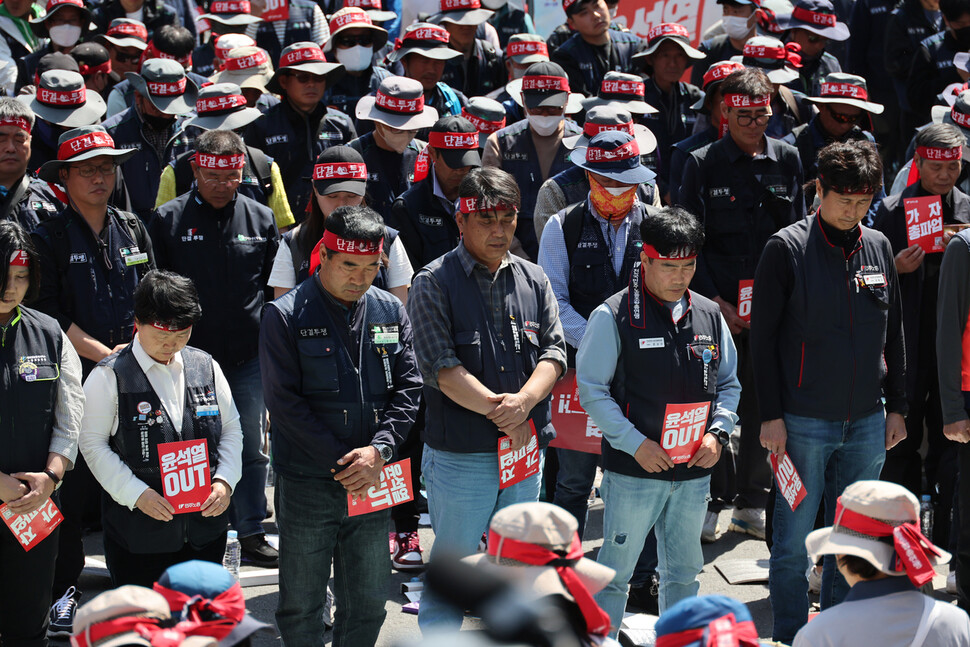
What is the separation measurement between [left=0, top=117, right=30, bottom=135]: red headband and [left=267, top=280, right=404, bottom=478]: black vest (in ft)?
8.68

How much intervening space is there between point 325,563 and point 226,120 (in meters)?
3.73

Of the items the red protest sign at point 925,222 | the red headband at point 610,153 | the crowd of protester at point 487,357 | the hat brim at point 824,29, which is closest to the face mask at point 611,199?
the crowd of protester at point 487,357

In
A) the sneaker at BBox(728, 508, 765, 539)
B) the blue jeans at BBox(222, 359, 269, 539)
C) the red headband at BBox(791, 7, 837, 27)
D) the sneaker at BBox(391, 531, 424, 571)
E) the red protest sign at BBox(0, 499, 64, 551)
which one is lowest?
the sneaker at BBox(728, 508, 765, 539)

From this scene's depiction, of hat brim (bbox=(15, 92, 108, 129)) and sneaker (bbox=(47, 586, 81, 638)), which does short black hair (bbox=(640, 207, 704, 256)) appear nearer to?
sneaker (bbox=(47, 586, 81, 638))

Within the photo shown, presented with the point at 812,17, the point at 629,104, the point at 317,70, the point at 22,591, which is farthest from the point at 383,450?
the point at 812,17

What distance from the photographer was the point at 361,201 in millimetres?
6590

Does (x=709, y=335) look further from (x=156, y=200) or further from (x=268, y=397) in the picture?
(x=156, y=200)

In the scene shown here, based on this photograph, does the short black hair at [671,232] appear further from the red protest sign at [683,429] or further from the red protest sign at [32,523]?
the red protest sign at [32,523]

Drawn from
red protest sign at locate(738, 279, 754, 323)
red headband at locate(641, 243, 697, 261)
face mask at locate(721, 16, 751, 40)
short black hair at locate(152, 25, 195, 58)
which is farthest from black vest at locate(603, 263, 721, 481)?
face mask at locate(721, 16, 751, 40)

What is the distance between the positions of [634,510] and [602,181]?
184cm

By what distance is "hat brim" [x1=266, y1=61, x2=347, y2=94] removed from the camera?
8.36 meters

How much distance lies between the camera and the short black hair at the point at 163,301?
16.8ft

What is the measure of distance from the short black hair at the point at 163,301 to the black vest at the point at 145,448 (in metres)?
0.22

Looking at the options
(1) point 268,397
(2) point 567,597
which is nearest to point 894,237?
(1) point 268,397
